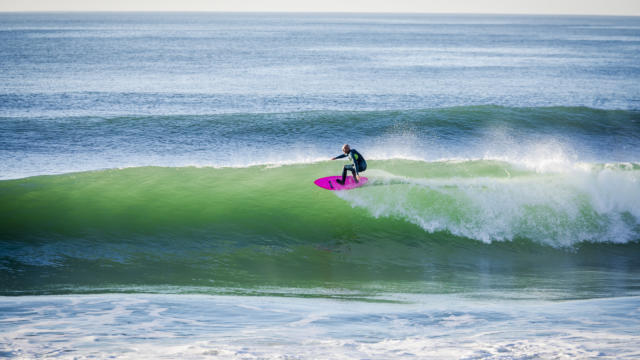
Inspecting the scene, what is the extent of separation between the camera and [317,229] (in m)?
12.6

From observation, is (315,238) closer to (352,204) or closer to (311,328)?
(352,204)

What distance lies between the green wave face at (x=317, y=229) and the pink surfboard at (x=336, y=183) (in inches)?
7.7

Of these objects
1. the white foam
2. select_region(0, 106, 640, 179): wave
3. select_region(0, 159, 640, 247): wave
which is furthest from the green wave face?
select_region(0, 106, 640, 179): wave

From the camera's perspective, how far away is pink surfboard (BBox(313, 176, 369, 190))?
14.0 metres

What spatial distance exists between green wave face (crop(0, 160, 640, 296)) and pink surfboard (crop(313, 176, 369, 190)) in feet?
0.64

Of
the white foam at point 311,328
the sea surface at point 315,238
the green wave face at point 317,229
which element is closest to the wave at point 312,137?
the sea surface at point 315,238

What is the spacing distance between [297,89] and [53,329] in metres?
33.9

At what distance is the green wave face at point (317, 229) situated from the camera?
10305 millimetres

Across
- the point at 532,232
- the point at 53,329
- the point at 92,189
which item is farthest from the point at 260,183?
the point at 53,329

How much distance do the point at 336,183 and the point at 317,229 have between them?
6.40ft

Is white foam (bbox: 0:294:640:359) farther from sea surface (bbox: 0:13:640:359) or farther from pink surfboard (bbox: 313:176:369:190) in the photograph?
pink surfboard (bbox: 313:176:369:190)

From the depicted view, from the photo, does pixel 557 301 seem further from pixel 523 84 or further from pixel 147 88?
pixel 523 84

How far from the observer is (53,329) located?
24.0 ft

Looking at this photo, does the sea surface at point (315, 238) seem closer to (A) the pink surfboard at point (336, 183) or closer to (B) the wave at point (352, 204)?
(B) the wave at point (352, 204)
